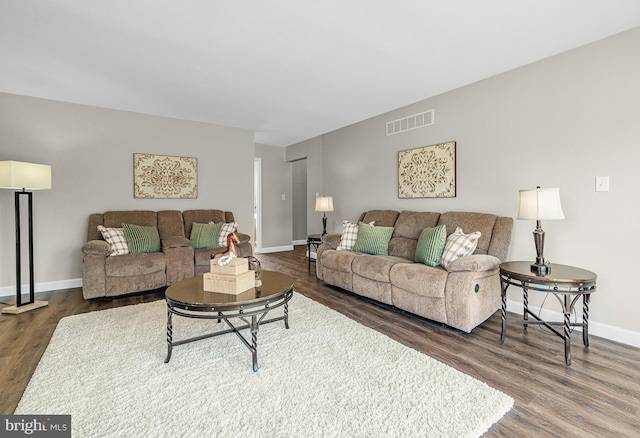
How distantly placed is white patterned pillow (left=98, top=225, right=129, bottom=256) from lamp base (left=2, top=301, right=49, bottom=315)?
80cm

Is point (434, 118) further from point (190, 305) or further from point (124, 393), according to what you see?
point (124, 393)

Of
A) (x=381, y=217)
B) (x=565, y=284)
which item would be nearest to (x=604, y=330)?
(x=565, y=284)

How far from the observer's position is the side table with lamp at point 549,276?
2.14 metres

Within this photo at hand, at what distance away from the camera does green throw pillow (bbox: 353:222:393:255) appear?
3.78 metres

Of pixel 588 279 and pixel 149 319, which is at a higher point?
pixel 588 279

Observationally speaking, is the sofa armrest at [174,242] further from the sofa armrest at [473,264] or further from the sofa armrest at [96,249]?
the sofa armrest at [473,264]

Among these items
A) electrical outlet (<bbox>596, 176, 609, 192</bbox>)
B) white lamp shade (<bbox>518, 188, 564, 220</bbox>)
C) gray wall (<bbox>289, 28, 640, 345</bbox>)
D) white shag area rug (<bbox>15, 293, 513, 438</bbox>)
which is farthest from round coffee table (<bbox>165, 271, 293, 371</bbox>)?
electrical outlet (<bbox>596, 176, 609, 192</bbox>)

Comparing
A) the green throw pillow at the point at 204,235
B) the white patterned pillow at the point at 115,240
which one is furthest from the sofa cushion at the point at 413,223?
the white patterned pillow at the point at 115,240

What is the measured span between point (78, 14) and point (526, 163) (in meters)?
3.92

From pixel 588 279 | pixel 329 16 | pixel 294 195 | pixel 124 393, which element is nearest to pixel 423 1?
pixel 329 16

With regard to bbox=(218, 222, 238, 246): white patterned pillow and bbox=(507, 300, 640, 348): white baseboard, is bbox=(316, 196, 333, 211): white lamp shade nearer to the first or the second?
bbox=(218, 222, 238, 246): white patterned pillow

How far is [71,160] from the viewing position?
4.04 meters

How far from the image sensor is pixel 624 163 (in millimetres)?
2439

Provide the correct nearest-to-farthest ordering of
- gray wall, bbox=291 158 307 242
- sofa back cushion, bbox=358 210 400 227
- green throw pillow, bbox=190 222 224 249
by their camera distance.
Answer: sofa back cushion, bbox=358 210 400 227 < green throw pillow, bbox=190 222 224 249 < gray wall, bbox=291 158 307 242
